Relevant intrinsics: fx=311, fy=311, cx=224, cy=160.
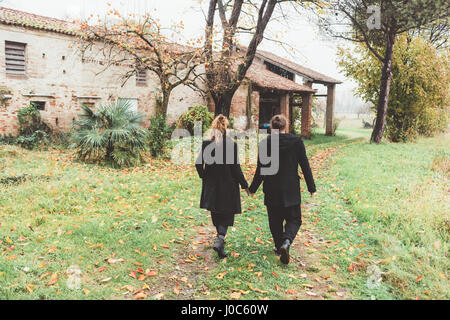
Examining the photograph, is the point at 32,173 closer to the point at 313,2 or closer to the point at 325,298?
the point at 325,298

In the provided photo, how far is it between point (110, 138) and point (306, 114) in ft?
51.4

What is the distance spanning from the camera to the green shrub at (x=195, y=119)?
16.5m

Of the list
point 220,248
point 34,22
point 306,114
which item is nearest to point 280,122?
point 220,248

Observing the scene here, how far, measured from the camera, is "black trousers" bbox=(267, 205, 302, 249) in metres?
4.29

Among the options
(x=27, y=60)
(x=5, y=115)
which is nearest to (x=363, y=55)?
(x=27, y=60)

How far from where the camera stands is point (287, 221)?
4.39 metres

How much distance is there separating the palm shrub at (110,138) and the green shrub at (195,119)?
6.20 m

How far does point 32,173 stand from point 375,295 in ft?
28.2

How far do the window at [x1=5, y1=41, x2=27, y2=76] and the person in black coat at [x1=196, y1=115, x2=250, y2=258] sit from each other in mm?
13778

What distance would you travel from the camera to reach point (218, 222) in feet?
15.2

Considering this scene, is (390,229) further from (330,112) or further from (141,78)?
(330,112)

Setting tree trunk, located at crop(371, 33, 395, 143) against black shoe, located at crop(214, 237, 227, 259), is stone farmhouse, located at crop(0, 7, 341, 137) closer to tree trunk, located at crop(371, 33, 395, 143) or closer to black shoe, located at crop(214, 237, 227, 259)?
tree trunk, located at crop(371, 33, 395, 143)

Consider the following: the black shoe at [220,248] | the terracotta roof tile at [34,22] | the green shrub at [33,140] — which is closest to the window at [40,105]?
the green shrub at [33,140]

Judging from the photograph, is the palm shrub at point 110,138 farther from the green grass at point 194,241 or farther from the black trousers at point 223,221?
the black trousers at point 223,221
